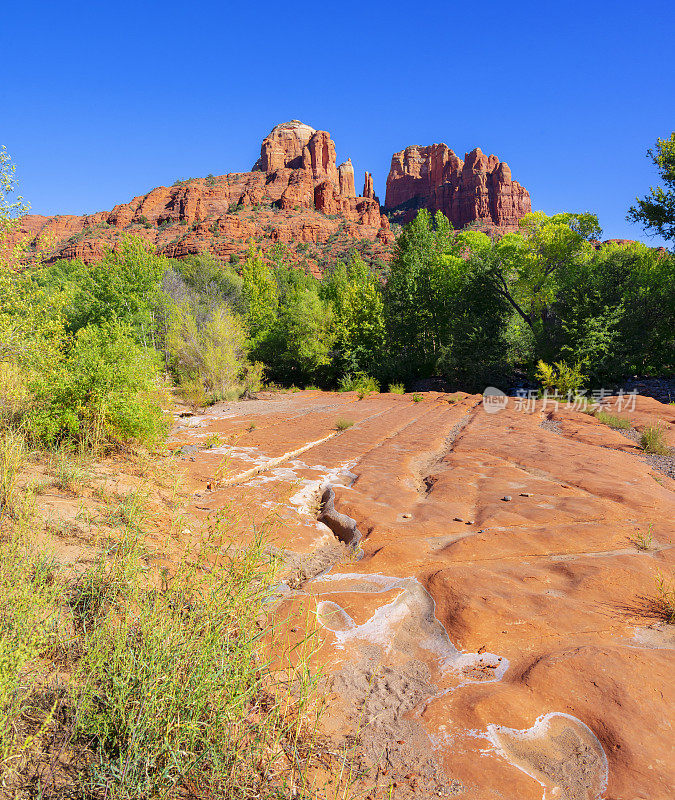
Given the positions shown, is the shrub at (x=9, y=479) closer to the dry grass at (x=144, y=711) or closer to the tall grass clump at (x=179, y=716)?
the dry grass at (x=144, y=711)

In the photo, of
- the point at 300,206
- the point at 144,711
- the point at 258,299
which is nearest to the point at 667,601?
the point at 144,711

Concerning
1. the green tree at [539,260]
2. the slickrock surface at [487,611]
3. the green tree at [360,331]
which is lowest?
the slickrock surface at [487,611]

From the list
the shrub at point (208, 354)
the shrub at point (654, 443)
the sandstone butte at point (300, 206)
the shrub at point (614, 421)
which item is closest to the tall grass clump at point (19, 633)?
the shrub at point (654, 443)

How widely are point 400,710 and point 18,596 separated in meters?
2.28

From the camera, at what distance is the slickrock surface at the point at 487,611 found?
2.05 metres

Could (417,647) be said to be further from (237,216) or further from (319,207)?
(319,207)

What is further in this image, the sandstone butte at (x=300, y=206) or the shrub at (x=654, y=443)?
the sandstone butte at (x=300, y=206)

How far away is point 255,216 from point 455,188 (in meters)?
54.5

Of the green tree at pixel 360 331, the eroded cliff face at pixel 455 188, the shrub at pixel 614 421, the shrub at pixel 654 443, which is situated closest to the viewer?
the shrub at pixel 654 443

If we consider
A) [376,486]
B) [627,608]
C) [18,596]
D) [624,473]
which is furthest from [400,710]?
[624,473]

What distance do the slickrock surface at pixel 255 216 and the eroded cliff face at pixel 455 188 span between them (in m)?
12.3

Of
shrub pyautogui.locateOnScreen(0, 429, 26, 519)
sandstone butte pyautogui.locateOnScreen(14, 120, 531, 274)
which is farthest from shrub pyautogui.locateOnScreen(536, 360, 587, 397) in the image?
sandstone butte pyautogui.locateOnScreen(14, 120, 531, 274)

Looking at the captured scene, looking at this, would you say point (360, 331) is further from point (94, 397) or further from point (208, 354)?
point (94, 397)

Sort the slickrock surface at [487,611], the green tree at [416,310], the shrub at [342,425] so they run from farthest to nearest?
the green tree at [416,310] → the shrub at [342,425] → the slickrock surface at [487,611]
